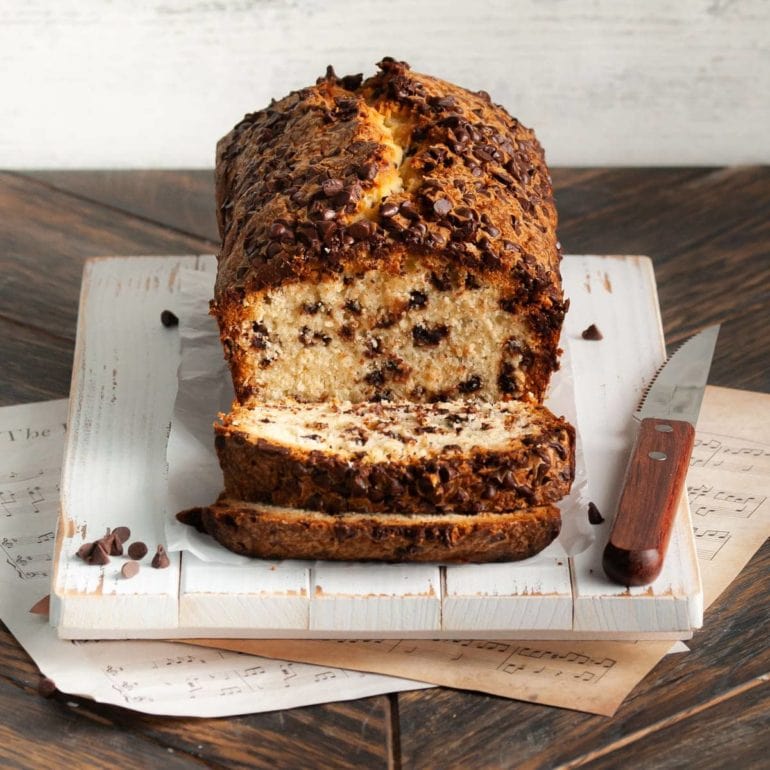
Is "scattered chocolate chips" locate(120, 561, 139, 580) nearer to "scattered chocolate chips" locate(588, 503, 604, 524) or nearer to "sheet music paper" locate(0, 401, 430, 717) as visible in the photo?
"sheet music paper" locate(0, 401, 430, 717)

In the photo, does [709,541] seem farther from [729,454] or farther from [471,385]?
[471,385]

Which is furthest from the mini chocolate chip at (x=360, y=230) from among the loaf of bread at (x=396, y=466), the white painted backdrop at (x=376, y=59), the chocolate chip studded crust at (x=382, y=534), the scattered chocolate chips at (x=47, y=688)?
the white painted backdrop at (x=376, y=59)

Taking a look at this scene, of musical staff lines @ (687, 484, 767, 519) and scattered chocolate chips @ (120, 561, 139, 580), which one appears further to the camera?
musical staff lines @ (687, 484, 767, 519)

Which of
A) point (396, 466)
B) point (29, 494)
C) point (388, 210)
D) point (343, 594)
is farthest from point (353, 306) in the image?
point (29, 494)

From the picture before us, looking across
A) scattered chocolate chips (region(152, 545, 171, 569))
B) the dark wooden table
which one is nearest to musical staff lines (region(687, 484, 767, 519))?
the dark wooden table

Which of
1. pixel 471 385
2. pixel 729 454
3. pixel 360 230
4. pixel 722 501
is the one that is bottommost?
pixel 722 501

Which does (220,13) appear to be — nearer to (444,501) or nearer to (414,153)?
(414,153)

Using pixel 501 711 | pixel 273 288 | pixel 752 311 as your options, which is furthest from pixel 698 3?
pixel 501 711
